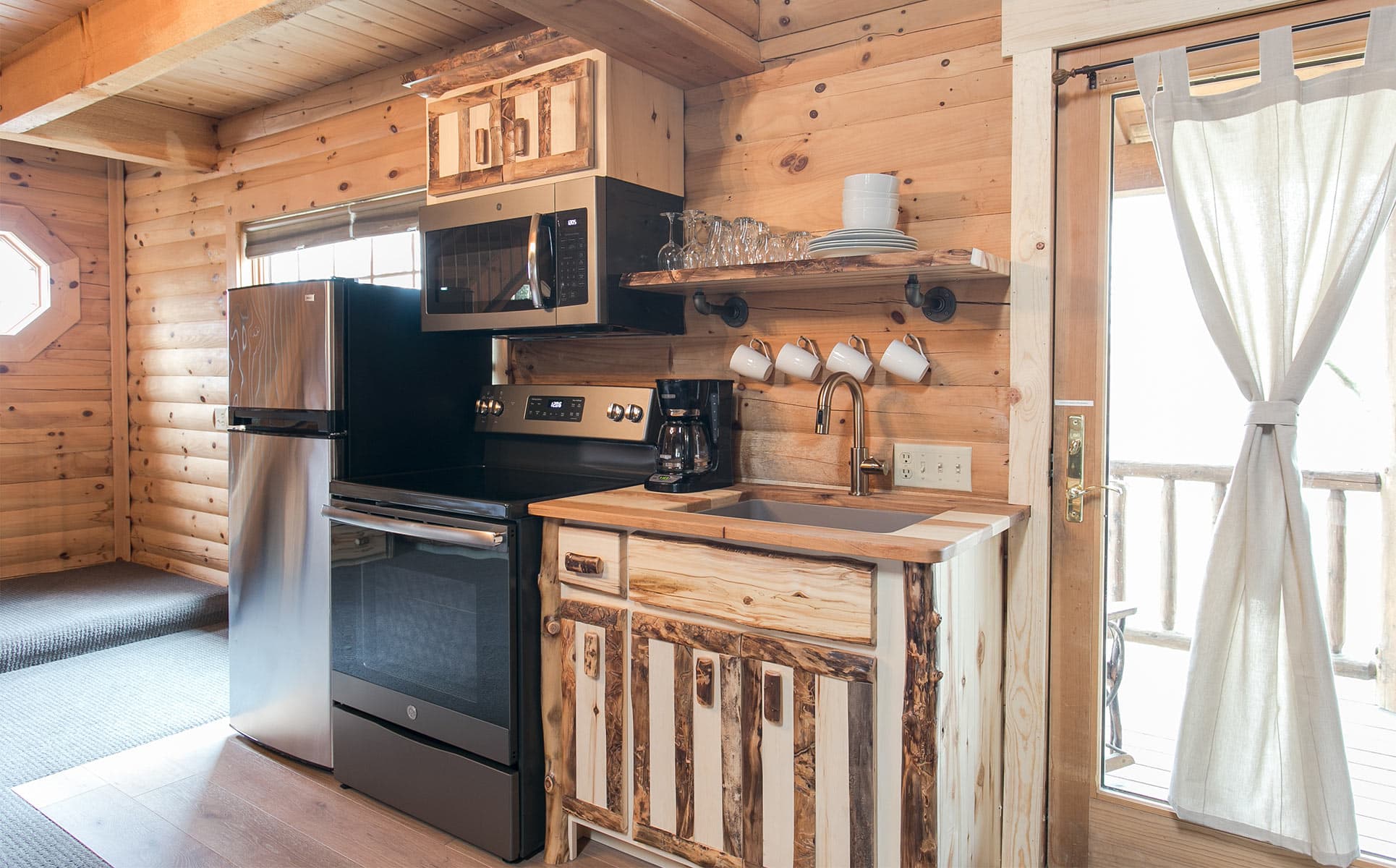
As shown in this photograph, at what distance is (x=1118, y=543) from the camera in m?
2.01

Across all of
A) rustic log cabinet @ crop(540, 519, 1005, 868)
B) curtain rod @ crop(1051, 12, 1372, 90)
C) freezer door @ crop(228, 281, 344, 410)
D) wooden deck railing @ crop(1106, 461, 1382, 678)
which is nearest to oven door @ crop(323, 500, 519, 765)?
rustic log cabinet @ crop(540, 519, 1005, 868)

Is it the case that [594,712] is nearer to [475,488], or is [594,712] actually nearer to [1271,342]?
[475,488]

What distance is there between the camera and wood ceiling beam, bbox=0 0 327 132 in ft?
8.46

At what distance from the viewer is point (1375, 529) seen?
1704 mm

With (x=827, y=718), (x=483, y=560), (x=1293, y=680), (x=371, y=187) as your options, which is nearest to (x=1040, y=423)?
(x=1293, y=680)

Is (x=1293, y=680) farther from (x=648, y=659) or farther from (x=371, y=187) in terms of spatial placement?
(x=371, y=187)

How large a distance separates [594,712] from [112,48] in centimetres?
276

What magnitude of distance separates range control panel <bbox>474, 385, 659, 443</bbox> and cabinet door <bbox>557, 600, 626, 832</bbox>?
0.61 m

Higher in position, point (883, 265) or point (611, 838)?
point (883, 265)

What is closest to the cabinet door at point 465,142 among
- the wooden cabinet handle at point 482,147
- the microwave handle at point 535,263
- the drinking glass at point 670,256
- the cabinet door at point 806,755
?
the wooden cabinet handle at point 482,147

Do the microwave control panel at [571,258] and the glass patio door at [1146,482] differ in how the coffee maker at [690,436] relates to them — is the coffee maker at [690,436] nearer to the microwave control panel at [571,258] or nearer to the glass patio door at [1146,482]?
the microwave control panel at [571,258]

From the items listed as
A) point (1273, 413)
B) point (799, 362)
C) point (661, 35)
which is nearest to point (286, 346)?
point (661, 35)

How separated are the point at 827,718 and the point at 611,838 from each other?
2.59ft

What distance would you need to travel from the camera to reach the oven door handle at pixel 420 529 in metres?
2.16
